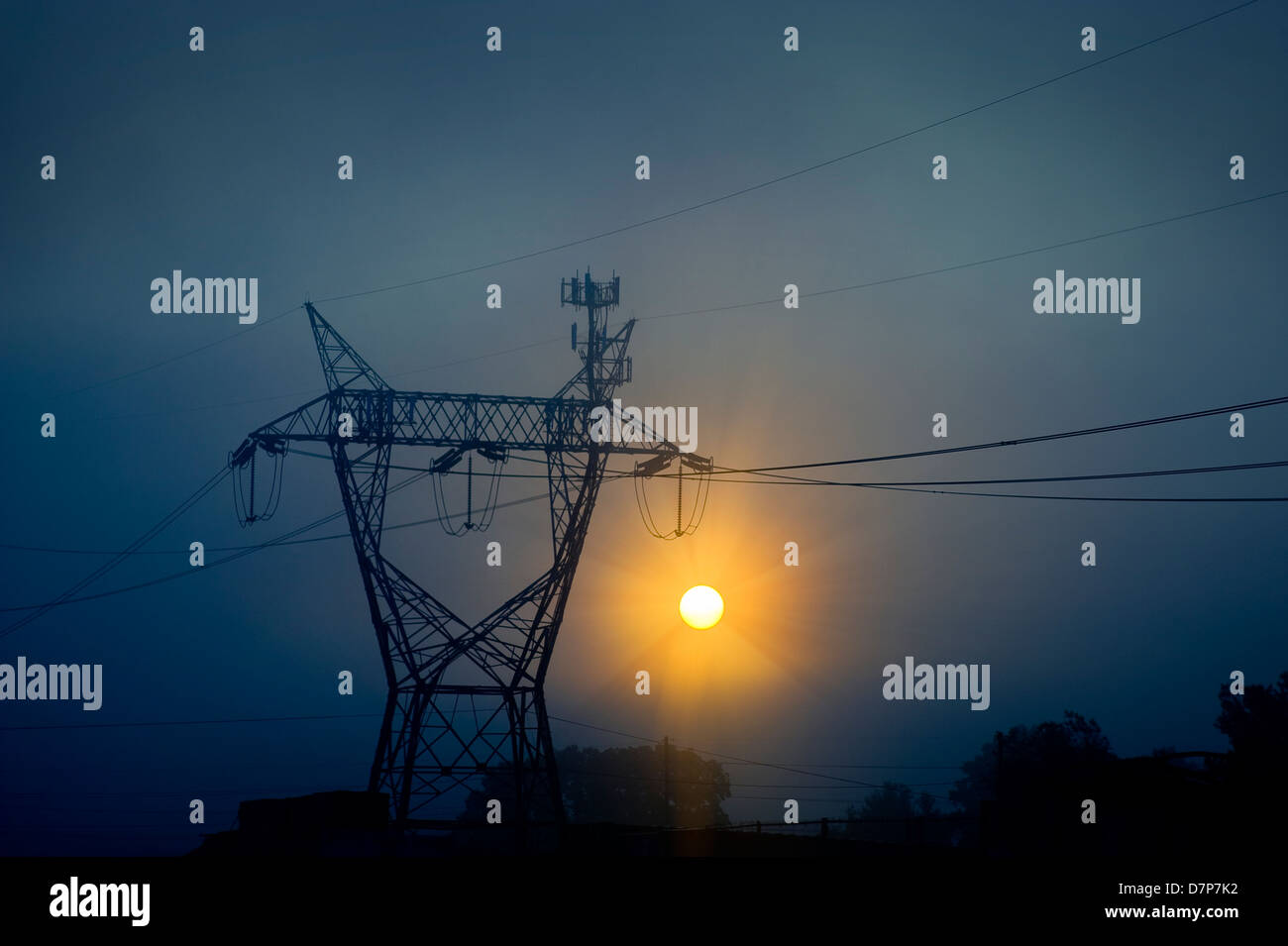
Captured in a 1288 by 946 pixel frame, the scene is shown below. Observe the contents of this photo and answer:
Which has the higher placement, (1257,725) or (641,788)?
(1257,725)

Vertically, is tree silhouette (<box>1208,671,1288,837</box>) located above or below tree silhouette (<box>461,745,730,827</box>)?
above

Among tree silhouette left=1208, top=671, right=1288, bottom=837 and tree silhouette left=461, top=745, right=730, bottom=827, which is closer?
tree silhouette left=1208, top=671, right=1288, bottom=837

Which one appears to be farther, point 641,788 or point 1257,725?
point 641,788

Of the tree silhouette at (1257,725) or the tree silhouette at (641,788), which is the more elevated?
the tree silhouette at (1257,725)

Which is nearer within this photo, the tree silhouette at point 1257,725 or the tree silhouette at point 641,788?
the tree silhouette at point 1257,725
